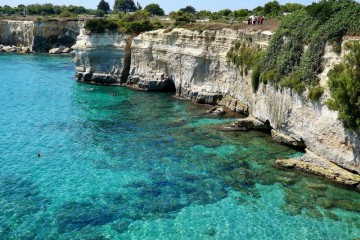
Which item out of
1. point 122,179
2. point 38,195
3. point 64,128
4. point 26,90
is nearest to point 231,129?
point 122,179

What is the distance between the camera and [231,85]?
42.1 metres

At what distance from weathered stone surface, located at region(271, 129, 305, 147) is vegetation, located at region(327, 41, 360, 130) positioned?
5756 millimetres

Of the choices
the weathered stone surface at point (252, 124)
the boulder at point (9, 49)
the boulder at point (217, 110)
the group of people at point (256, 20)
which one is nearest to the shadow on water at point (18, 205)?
the weathered stone surface at point (252, 124)

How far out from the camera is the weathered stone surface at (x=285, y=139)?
2973cm

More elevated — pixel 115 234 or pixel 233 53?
pixel 233 53

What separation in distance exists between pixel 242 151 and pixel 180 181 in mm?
7130

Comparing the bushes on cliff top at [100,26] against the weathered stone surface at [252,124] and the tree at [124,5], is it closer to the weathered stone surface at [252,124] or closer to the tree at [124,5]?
the weathered stone surface at [252,124]

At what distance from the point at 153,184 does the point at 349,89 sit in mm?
13356

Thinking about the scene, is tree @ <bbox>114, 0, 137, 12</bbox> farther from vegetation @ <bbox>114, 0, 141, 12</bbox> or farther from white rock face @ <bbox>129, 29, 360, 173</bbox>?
white rock face @ <bbox>129, 29, 360, 173</bbox>

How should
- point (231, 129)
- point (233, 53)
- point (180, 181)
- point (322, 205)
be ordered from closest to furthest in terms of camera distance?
point (322, 205), point (180, 181), point (231, 129), point (233, 53)

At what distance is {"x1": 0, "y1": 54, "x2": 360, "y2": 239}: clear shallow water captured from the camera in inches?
784

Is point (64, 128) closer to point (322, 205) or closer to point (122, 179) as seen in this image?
point (122, 179)

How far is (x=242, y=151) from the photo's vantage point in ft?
98.6

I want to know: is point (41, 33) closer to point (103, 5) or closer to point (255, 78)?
point (103, 5)
